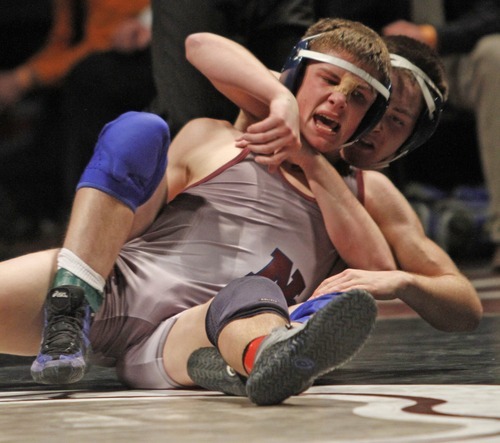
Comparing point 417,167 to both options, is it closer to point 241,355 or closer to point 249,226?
point 249,226

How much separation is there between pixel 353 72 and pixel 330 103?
0.07 m

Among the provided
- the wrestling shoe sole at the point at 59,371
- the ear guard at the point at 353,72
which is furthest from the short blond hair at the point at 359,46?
the wrestling shoe sole at the point at 59,371

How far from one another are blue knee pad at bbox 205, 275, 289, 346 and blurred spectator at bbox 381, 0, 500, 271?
231 cm

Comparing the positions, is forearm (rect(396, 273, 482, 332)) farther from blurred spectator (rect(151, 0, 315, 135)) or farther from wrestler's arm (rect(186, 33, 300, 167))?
blurred spectator (rect(151, 0, 315, 135))

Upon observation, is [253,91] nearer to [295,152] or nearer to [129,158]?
[295,152]

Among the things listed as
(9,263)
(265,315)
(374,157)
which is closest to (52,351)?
(9,263)

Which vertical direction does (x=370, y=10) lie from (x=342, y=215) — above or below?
above

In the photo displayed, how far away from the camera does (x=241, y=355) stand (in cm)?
162

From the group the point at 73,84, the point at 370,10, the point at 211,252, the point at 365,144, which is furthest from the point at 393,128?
the point at 73,84

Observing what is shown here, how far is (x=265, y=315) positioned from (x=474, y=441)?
0.46m

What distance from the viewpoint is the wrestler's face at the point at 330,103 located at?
1997 mm

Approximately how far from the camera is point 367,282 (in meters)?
1.95

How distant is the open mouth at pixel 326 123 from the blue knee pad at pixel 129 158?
25cm

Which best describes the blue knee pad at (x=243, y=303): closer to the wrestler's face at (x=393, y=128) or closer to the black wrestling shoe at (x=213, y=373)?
the black wrestling shoe at (x=213, y=373)
